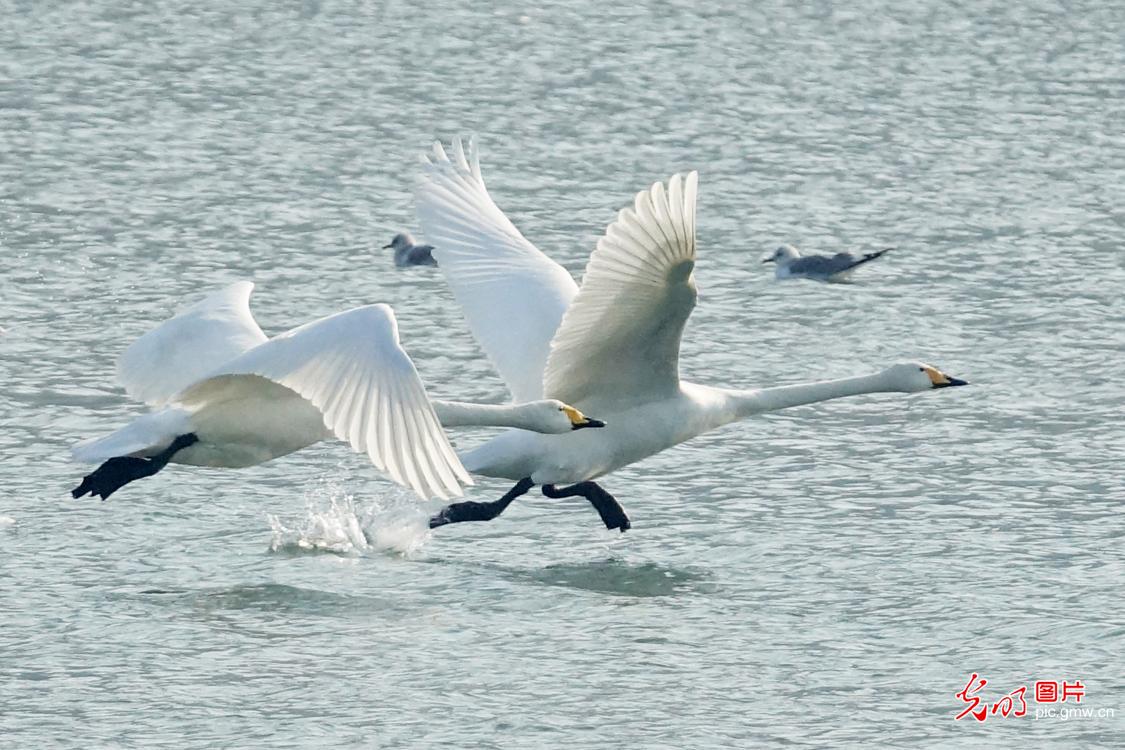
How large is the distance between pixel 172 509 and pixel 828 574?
9.45ft

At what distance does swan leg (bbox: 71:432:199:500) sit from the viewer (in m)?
9.77

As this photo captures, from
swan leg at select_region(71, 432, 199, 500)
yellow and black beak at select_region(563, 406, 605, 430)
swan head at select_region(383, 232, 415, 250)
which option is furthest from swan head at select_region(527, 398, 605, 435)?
swan head at select_region(383, 232, 415, 250)

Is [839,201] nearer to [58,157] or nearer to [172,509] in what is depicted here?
[58,157]

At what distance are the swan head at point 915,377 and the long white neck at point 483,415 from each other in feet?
6.57

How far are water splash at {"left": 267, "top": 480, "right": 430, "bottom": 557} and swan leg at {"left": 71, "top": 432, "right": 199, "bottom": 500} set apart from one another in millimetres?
573

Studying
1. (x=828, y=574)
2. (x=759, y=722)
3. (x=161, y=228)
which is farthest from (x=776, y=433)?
(x=161, y=228)

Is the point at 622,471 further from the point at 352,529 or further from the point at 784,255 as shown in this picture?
the point at 784,255

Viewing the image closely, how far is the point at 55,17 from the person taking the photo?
23469 mm

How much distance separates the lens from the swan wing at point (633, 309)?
895 cm

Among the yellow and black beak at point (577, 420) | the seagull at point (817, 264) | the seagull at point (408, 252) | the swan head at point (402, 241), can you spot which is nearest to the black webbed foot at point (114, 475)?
the yellow and black beak at point (577, 420)

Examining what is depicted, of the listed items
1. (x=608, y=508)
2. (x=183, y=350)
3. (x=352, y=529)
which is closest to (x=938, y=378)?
(x=608, y=508)

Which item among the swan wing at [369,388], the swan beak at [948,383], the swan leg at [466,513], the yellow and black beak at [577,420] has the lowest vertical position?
the swan leg at [466,513]

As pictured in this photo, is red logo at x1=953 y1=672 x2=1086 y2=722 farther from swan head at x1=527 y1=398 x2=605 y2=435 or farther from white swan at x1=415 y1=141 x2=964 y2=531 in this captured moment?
swan head at x1=527 y1=398 x2=605 y2=435

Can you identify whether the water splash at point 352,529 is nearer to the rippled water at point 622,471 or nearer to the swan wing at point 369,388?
the rippled water at point 622,471
